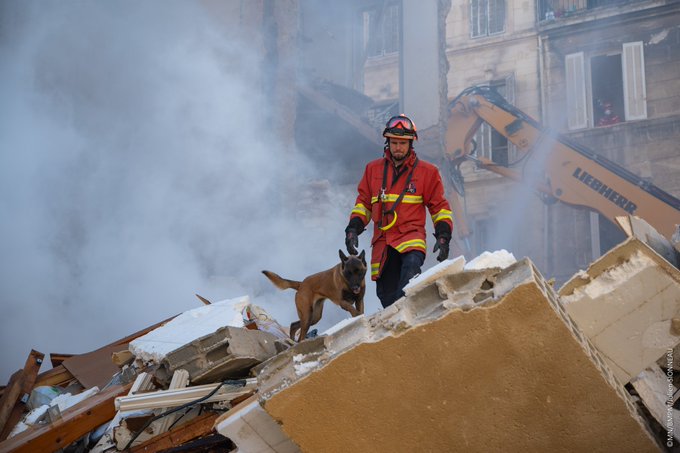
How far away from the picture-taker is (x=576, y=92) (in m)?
17.7

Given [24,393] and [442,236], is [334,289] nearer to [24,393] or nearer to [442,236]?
[442,236]

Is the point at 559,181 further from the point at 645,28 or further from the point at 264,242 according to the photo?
the point at 645,28

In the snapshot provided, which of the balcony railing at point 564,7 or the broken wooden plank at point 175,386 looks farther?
the balcony railing at point 564,7

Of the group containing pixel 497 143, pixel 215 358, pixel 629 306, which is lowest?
pixel 215 358

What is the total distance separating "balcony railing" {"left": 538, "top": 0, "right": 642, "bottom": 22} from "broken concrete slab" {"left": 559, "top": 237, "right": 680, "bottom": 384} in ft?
54.7

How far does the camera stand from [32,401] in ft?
16.4

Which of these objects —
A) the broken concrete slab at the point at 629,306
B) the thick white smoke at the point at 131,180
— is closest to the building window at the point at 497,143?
the thick white smoke at the point at 131,180

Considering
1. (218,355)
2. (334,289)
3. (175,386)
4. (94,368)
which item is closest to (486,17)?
(334,289)

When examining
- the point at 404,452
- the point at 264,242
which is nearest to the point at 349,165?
the point at 264,242

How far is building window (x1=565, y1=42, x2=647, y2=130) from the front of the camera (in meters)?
17.1

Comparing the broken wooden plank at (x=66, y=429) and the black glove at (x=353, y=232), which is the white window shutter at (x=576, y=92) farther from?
the broken wooden plank at (x=66, y=429)

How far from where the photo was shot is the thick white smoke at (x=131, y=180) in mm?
9570

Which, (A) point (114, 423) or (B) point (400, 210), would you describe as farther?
(B) point (400, 210)

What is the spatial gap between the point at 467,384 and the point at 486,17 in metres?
18.4
